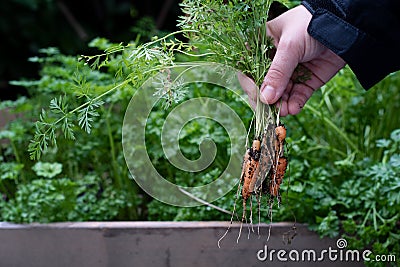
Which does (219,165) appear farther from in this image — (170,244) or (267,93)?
(267,93)

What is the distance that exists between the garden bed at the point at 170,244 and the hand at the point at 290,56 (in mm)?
303

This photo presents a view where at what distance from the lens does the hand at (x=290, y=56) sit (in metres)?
1.09

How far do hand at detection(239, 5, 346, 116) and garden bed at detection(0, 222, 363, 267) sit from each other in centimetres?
30

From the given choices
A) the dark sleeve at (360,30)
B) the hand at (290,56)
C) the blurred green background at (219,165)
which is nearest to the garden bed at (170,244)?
the blurred green background at (219,165)

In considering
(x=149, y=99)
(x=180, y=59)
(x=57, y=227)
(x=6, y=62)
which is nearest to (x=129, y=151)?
(x=149, y=99)

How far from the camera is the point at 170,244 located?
1.31 metres

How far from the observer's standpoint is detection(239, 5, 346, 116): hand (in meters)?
1.09

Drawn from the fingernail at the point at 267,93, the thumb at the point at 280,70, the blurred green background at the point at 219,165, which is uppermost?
the thumb at the point at 280,70

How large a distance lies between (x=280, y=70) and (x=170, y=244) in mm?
472

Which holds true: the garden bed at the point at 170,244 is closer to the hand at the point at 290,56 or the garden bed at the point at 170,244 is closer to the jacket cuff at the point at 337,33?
the hand at the point at 290,56

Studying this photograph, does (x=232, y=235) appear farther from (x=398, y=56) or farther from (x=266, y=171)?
(x=398, y=56)

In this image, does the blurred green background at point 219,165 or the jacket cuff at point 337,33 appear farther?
the blurred green background at point 219,165

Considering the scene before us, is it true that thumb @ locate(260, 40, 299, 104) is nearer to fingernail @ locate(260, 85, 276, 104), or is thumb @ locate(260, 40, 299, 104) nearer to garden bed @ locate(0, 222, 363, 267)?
fingernail @ locate(260, 85, 276, 104)

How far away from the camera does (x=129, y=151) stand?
1.55 metres
